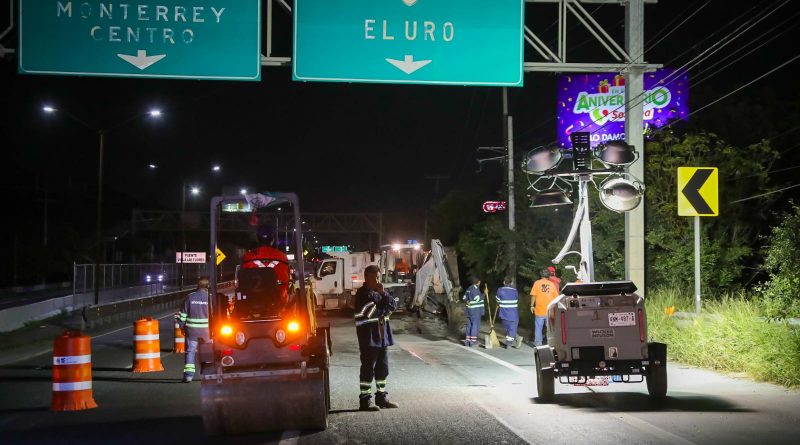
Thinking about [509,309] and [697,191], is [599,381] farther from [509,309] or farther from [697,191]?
[509,309]

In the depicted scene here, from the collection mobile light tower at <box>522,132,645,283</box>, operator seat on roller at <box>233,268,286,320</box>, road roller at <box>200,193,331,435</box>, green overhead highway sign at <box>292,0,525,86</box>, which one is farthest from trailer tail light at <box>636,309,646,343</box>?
green overhead highway sign at <box>292,0,525,86</box>

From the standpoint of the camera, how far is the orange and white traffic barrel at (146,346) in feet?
51.3

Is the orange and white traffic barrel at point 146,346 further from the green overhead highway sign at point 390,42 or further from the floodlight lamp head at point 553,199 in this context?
the floodlight lamp head at point 553,199

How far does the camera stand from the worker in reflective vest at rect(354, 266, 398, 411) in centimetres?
1098

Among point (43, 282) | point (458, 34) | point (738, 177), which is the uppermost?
point (458, 34)

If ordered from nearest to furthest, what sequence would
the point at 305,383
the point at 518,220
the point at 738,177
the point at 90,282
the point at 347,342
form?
the point at 305,383, the point at 347,342, the point at 738,177, the point at 518,220, the point at 90,282

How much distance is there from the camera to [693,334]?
15.2 meters

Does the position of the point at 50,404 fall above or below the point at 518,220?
below

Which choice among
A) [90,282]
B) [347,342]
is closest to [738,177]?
[347,342]

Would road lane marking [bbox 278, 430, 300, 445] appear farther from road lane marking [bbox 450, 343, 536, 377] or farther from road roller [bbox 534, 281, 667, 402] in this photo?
road lane marking [bbox 450, 343, 536, 377]

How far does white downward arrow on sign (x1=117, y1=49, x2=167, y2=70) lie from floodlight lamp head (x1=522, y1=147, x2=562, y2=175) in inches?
271

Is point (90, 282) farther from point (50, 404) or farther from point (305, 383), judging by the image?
point (305, 383)

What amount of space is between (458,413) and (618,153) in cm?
695

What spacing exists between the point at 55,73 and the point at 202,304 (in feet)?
15.3
